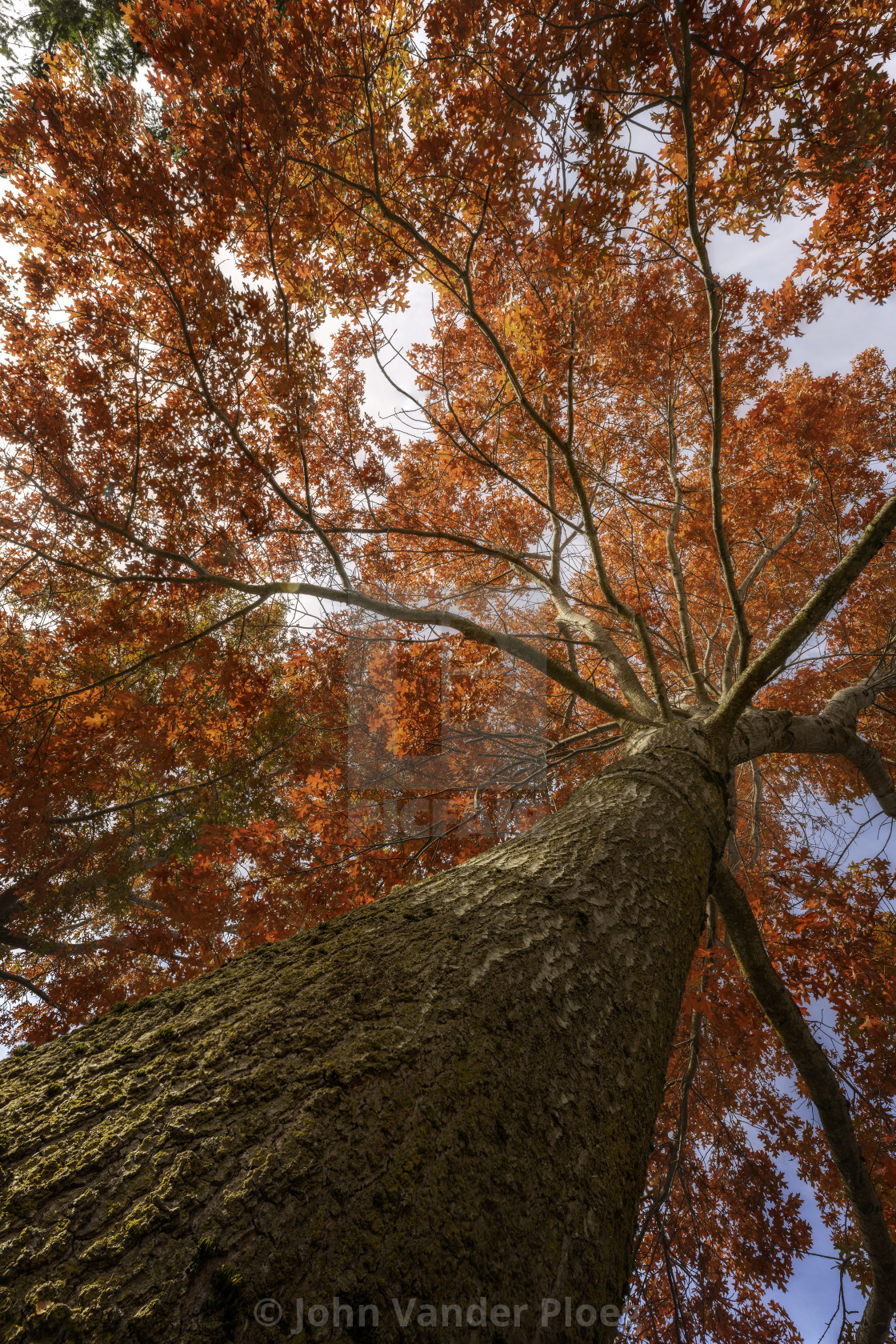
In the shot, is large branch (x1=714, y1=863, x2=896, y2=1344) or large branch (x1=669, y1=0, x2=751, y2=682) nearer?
large branch (x1=669, y1=0, x2=751, y2=682)

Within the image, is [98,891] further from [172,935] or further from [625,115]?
[625,115]

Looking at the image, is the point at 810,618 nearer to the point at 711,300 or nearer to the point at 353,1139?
the point at 711,300

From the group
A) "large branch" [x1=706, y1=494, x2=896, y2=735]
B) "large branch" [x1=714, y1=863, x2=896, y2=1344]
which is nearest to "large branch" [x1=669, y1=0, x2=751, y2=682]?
"large branch" [x1=706, y1=494, x2=896, y2=735]

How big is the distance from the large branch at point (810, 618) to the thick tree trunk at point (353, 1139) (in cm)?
236

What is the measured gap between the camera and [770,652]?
3244 mm

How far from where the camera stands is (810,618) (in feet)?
10.6

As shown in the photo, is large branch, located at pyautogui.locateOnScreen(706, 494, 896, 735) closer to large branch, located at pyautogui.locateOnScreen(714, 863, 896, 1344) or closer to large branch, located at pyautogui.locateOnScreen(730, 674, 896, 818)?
large branch, located at pyautogui.locateOnScreen(730, 674, 896, 818)

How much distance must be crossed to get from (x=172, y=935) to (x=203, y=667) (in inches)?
124

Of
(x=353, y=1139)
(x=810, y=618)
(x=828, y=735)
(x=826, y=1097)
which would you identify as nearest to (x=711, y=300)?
(x=810, y=618)

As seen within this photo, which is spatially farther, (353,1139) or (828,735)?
(828,735)

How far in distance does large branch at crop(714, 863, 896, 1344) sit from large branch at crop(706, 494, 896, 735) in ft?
3.36

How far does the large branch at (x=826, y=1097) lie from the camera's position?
3020 mm

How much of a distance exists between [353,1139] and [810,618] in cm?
358

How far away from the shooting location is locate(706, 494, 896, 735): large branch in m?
3.12
